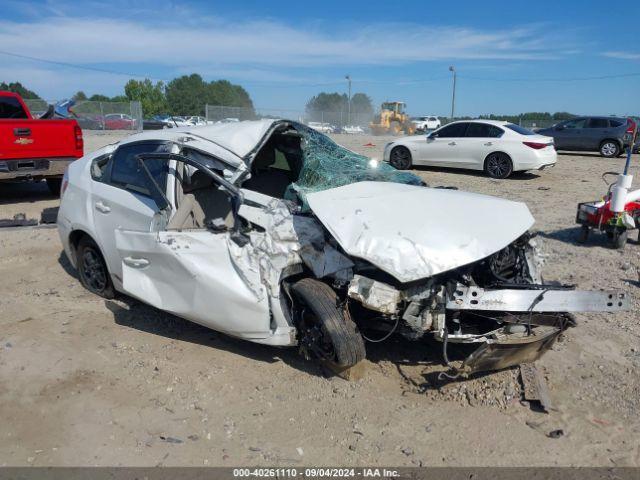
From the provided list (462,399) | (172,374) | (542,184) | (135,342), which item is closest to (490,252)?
(462,399)

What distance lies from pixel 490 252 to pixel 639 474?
1.45 m

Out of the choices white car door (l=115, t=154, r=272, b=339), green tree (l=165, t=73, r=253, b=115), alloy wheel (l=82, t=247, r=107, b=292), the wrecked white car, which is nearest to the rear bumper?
alloy wheel (l=82, t=247, r=107, b=292)

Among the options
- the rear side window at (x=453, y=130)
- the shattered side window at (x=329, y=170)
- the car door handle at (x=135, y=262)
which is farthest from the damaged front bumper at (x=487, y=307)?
the rear side window at (x=453, y=130)

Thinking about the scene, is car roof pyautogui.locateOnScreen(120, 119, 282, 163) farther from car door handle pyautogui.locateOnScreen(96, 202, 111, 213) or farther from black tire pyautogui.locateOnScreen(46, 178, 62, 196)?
black tire pyautogui.locateOnScreen(46, 178, 62, 196)

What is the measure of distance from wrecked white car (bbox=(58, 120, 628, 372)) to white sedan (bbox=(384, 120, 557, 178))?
385 inches

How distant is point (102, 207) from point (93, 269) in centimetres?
74

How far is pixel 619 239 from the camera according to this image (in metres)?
6.91

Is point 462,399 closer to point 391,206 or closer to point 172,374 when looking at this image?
point 391,206

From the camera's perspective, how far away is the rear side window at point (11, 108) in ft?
32.2

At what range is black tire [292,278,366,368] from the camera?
3.41 metres

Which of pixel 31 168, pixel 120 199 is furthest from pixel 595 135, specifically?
pixel 120 199

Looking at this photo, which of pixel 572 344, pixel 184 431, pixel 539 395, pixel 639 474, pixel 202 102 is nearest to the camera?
pixel 639 474

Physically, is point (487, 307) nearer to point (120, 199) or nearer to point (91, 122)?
point (120, 199)

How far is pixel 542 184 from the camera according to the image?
1270 cm
